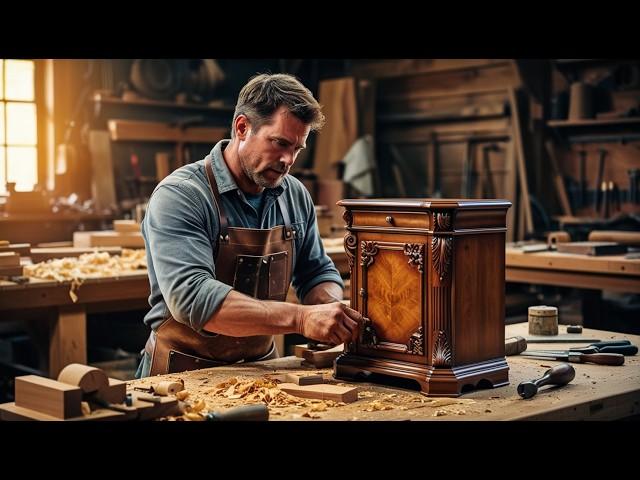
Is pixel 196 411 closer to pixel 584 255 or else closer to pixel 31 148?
pixel 584 255

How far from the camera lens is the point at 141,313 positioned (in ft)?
23.0

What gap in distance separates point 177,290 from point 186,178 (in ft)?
1.60

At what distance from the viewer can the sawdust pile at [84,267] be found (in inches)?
193

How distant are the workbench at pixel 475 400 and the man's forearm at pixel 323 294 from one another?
47cm

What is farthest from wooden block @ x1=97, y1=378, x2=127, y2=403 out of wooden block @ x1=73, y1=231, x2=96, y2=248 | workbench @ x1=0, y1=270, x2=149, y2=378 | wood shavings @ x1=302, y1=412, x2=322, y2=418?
wooden block @ x1=73, y1=231, x2=96, y2=248

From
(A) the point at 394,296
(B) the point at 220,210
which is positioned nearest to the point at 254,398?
(A) the point at 394,296

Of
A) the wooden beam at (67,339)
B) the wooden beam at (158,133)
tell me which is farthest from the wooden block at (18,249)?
the wooden beam at (158,133)

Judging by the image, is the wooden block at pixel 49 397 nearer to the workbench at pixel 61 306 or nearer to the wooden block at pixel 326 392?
the wooden block at pixel 326 392

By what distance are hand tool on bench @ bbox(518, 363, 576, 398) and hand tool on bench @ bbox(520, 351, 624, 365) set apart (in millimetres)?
363

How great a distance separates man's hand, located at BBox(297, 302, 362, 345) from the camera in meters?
2.83

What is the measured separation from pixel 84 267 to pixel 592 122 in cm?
515

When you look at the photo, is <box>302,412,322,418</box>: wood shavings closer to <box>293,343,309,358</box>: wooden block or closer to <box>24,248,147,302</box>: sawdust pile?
<box>293,343,309,358</box>: wooden block

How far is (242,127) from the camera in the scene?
328 centimetres

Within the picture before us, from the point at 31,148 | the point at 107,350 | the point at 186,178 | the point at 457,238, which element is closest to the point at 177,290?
the point at 186,178
